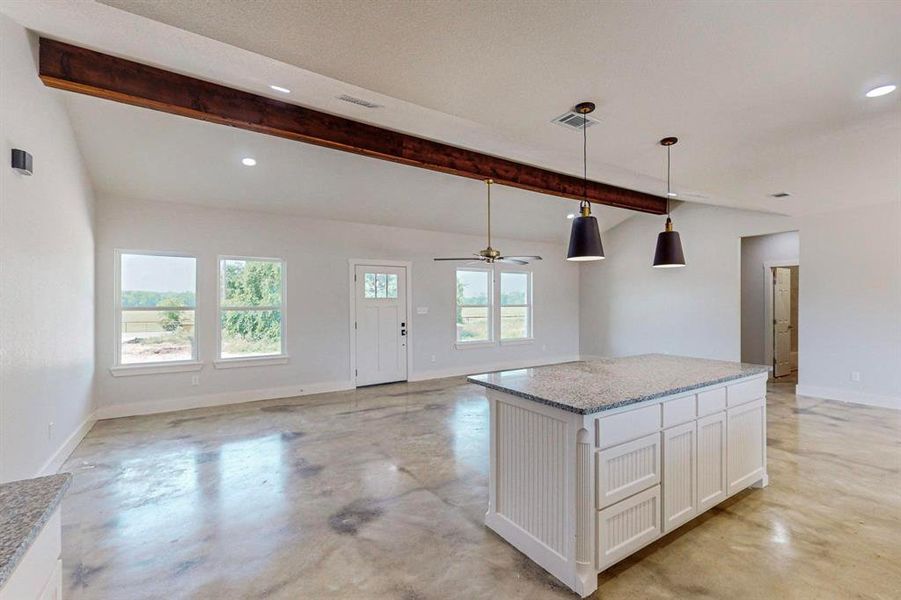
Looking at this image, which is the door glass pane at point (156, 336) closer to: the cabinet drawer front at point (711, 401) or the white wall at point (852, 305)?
the cabinet drawer front at point (711, 401)

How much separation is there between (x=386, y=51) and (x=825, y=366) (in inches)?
284

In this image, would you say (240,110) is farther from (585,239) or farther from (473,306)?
(473,306)

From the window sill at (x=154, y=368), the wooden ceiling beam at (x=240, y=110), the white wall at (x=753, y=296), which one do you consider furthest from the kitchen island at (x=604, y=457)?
the white wall at (x=753, y=296)

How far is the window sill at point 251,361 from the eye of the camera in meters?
5.74

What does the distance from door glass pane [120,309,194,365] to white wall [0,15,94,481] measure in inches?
35.4

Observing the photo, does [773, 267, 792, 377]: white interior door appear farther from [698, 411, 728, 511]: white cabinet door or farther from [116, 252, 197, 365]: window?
[116, 252, 197, 365]: window

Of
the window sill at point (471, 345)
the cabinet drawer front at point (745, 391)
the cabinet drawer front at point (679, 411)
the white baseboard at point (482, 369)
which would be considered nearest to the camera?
the cabinet drawer front at point (679, 411)

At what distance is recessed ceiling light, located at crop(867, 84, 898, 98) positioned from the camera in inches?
100

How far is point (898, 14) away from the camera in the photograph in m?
1.86

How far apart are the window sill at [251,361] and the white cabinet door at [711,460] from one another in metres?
5.42

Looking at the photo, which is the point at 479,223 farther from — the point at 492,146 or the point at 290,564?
the point at 290,564

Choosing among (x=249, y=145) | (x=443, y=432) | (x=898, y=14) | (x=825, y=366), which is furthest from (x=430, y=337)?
(x=898, y=14)

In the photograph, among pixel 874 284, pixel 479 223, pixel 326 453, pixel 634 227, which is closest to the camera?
pixel 326 453

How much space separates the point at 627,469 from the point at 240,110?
394 centimetres
